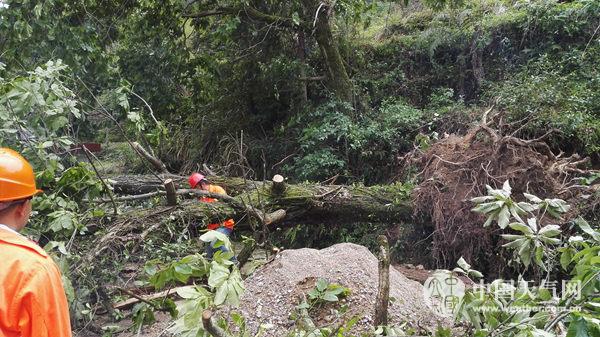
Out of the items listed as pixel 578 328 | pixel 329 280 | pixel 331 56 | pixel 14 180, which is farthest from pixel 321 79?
pixel 578 328

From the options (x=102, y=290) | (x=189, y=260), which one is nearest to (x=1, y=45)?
(x=102, y=290)

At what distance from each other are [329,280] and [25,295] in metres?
2.60

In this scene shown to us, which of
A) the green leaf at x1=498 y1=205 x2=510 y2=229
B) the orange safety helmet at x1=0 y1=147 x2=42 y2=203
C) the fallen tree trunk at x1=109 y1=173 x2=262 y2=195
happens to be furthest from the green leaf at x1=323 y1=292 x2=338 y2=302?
the orange safety helmet at x1=0 y1=147 x2=42 y2=203

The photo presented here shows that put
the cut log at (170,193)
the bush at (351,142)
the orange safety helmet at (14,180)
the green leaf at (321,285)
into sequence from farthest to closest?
the bush at (351,142) → the cut log at (170,193) → the green leaf at (321,285) → the orange safety helmet at (14,180)

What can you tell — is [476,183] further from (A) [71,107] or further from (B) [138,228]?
(A) [71,107]

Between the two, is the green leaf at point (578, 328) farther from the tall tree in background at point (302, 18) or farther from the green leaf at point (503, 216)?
the tall tree in background at point (302, 18)

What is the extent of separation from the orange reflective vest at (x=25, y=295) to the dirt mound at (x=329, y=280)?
6.52ft

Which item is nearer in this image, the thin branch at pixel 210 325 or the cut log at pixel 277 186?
the thin branch at pixel 210 325

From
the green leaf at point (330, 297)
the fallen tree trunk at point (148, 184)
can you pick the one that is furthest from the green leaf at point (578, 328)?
the fallen tree trunk at point (148, 184)

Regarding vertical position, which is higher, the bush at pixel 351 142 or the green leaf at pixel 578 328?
the green leaf at pixel 578 328

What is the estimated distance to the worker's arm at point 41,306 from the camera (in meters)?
1.74

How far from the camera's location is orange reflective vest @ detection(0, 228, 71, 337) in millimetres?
1731

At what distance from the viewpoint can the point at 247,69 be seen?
9617mm

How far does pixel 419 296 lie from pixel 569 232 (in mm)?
1710
